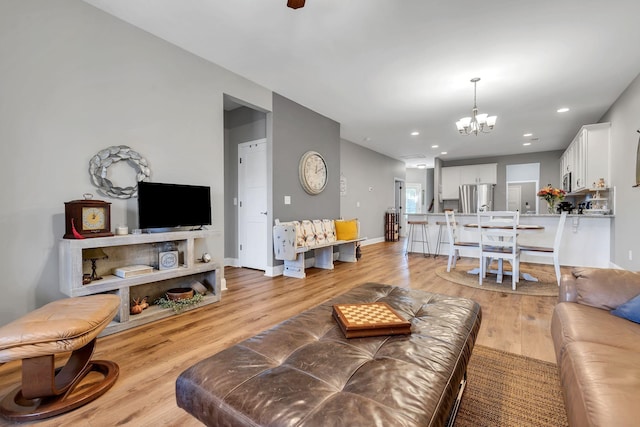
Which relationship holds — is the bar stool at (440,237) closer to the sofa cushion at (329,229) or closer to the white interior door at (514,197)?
the sofa cushion at (329,229)

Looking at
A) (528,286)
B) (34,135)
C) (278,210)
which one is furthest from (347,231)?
(34,135)

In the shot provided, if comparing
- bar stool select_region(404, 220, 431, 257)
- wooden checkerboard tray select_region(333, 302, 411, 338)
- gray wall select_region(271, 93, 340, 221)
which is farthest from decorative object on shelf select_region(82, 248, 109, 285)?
bar stool select_region(404, 220, 431, 257)

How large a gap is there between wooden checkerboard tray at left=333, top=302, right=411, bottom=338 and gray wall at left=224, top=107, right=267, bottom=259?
3.85 m

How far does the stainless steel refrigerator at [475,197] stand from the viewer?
8844 mm

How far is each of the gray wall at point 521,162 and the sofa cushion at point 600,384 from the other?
8.68m

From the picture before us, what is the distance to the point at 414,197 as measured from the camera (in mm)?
12227

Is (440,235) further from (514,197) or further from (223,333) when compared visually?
(223,333)

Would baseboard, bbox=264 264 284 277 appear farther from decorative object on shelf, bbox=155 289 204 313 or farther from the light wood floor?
decorative object on shelf, bbox=155 289 204 313

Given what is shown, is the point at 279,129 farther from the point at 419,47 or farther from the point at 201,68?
the point at 419,47

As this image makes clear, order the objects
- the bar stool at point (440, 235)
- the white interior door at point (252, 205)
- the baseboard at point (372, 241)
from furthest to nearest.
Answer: the baseboard at point (372, 241), the bar stool at point (440, 235), the white interior door at point (252, 205)

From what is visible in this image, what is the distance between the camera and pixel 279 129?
14.4 ft

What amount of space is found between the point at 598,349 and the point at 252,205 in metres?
4.19

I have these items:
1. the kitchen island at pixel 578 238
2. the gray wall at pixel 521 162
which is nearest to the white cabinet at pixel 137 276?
the kitchen island at pixel 578 238

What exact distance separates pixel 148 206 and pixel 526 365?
3196mm
